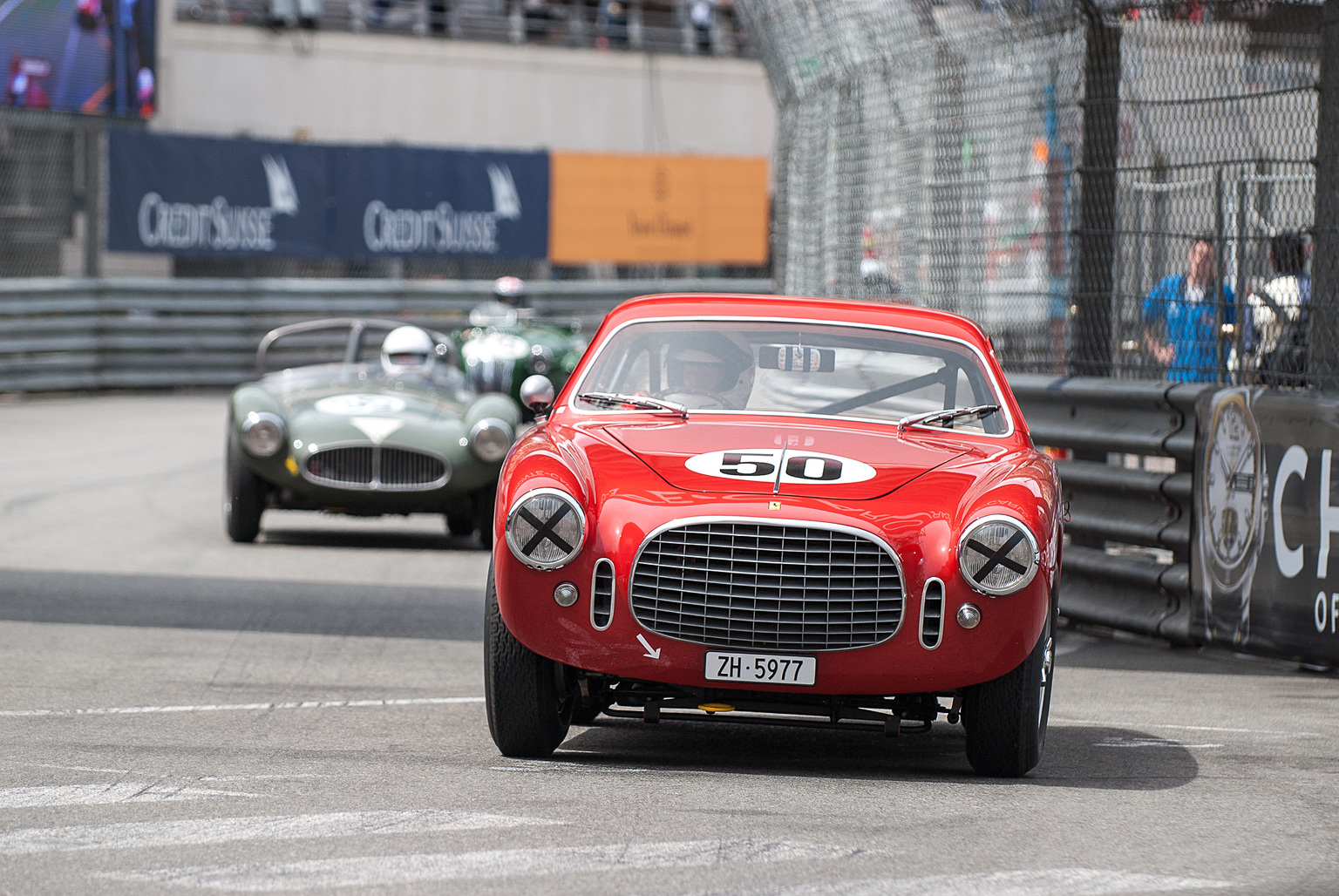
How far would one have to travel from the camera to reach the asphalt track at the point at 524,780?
420cm

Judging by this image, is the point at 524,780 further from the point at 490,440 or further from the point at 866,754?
the point at 490,440

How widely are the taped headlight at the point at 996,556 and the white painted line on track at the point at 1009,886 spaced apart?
3.64 feet

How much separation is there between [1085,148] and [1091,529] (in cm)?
181

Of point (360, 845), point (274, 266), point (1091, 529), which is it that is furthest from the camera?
point (274, 266)

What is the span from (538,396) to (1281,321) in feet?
11.2

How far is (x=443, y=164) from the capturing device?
1052 inches

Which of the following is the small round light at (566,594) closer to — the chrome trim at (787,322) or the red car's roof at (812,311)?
the chrome trim at (787,322)

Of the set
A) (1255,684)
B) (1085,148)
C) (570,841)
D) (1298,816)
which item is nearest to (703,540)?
(570,841)

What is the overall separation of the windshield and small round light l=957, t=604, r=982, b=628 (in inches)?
40.4

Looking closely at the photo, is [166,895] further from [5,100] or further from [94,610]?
[5,100]

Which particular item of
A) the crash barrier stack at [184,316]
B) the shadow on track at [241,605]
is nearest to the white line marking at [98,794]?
the shadow on track at [241,605]

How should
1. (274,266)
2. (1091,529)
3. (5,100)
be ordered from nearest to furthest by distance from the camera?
(1091,529), (5,100), (274,266)

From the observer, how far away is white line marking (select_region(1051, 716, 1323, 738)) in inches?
250

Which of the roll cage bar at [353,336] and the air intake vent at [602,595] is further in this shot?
the roll cage bar at [353,336]
